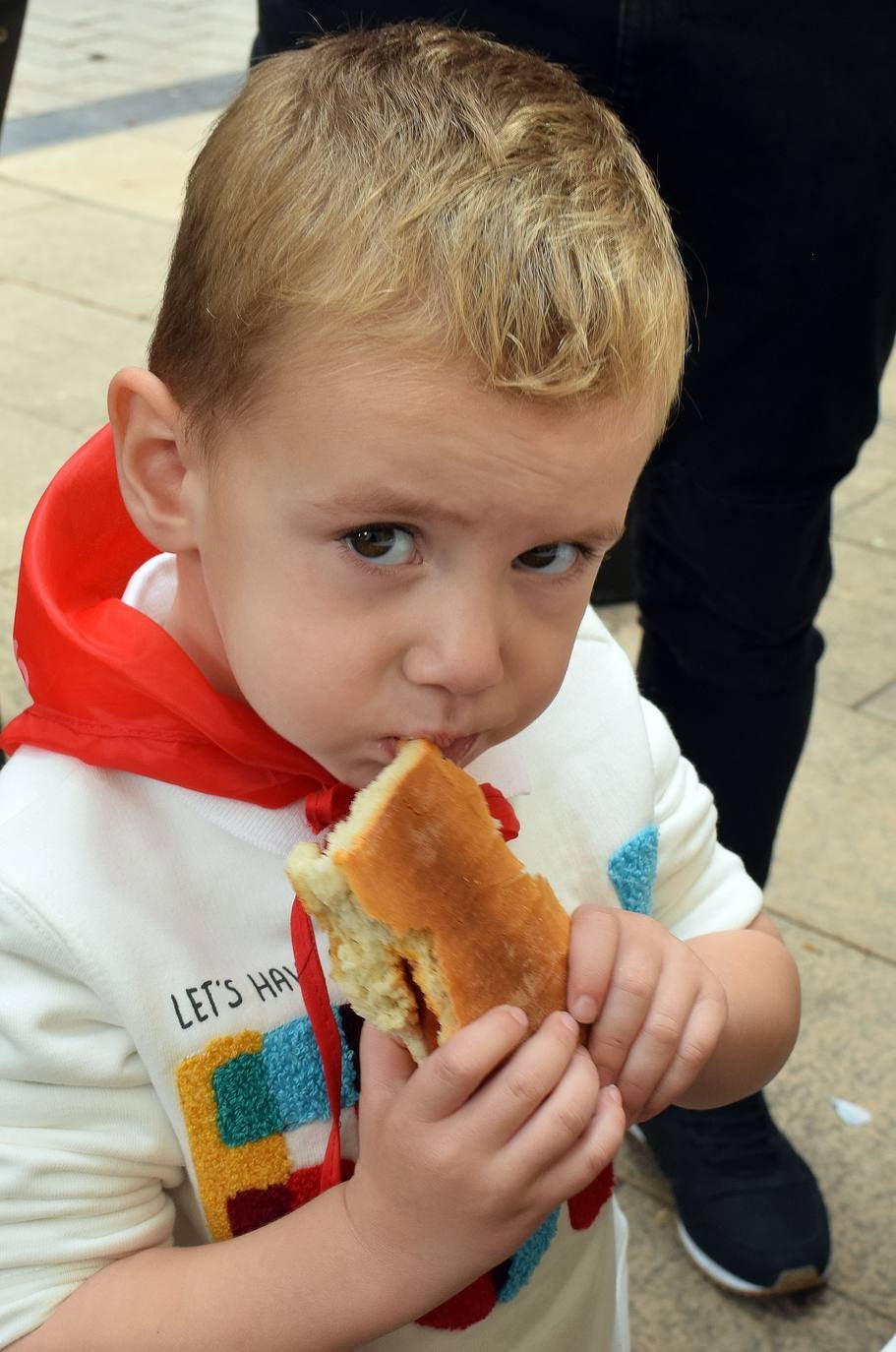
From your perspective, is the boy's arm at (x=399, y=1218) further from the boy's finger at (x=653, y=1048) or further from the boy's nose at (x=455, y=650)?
the boy's nose at (x=455, y=650)

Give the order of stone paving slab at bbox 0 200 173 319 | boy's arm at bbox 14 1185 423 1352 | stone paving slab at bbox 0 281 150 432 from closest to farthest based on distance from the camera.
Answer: boy's arm at bbox 14 1185 423 1352, stone paving slab at bbox 0 281 150 432, stone paving slab at bbox 0 200 173 319

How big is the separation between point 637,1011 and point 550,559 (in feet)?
1.39

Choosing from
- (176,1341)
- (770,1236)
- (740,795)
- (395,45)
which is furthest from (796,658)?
(176,1341)

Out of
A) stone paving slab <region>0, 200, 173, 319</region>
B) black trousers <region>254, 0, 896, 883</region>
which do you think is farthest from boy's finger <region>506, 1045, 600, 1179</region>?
stone paving slab <region>0, 200, 173, 319</region>

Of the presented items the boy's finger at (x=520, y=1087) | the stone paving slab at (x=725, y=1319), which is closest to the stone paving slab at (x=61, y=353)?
the stone paving slab at (x=725, y=1319)

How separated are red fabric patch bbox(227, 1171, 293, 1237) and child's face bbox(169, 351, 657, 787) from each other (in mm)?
429

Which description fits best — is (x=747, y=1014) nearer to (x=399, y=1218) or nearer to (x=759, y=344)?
(x=399, y=1218)

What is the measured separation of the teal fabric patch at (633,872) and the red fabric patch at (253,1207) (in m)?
0.47

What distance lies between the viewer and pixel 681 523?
2.29 meters

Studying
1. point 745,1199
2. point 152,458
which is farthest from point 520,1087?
point 745,1199

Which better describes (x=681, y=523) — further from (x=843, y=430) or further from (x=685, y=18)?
(x=685, y=18)

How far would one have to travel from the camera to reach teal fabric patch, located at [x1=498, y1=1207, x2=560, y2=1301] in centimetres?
161

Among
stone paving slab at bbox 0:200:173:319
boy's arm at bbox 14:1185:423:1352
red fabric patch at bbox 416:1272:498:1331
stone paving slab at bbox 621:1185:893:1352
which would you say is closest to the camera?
boy's arm at bbox 14:1185:423:1352

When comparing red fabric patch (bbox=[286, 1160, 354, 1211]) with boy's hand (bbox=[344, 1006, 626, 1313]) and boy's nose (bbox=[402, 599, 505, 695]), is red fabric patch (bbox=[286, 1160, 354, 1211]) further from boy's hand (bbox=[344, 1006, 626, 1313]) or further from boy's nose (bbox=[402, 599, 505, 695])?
boy's nose (bbox=[402, 599, 505, 695])
